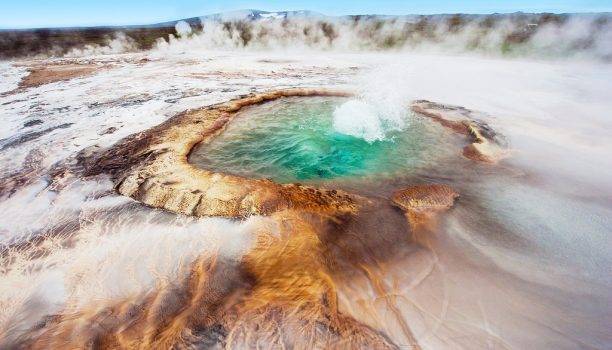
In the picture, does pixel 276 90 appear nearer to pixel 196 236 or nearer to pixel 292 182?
pixel 292 182

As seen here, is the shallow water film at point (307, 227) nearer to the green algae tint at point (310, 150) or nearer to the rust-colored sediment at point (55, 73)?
the green algae tint at point (310, 150)

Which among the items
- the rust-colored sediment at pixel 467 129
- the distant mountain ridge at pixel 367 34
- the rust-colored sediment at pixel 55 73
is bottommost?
the rust-colored sediment at pixel 55 73

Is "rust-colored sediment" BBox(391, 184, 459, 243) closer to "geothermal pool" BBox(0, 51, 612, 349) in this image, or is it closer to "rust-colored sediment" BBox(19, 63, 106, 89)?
"geothermal pool" BBox(0, 51, 612, 349)

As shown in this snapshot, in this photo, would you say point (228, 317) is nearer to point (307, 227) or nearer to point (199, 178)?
point (307, 227)

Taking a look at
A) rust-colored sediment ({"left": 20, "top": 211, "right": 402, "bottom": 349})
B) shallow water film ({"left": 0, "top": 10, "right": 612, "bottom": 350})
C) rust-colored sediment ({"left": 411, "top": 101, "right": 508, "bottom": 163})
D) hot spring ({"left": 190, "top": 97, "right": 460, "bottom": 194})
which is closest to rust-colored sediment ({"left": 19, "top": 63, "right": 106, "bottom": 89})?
shallow water film ({"left": 0, "top": 10, "right": 612, "bottom": 350})

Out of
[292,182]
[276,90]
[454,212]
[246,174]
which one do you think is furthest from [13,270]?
[276,90]

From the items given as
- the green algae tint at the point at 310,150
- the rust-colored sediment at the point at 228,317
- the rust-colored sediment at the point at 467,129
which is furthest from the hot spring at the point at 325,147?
the rust-colored sediment at the point at 228,317
